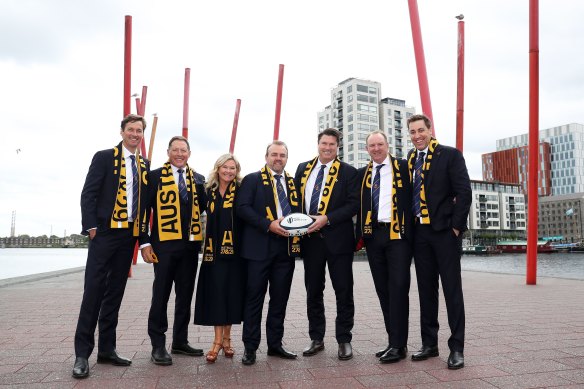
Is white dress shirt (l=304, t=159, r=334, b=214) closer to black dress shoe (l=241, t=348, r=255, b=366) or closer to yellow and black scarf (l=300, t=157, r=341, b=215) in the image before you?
yellow and black scarf (l=300, t=157, r=341, b=215)

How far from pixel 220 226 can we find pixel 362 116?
84.4 m

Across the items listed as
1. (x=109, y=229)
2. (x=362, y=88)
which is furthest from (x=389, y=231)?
(x=362, y=88)

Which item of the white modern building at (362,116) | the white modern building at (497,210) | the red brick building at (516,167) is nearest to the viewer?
the white modern building at (362,116)

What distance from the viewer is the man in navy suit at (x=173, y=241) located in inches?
173

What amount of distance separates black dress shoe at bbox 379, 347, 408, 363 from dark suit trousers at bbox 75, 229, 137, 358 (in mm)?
2402

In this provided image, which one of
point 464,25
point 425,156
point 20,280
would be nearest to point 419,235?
point 425,156

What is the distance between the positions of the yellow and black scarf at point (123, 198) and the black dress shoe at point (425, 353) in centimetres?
270

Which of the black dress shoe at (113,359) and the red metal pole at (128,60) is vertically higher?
the red metal pole at (128,60)

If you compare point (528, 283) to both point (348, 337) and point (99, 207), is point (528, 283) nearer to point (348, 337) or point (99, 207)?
point (348, 337)

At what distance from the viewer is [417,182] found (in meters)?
→ 4.56

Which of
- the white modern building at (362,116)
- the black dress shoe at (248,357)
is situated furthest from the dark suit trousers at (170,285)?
the white modern building at (362,116)

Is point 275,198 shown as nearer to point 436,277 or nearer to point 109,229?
point 109,229

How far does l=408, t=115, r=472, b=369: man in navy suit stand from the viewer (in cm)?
428

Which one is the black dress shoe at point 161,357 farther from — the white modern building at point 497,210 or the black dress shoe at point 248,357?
the white modern building at point 497,210
